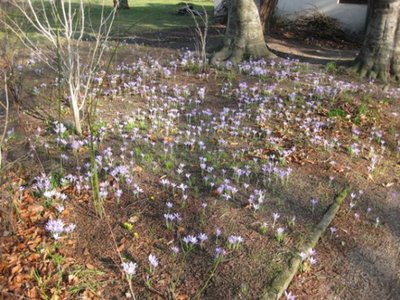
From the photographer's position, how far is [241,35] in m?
9.12

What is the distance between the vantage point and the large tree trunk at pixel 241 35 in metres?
8.98

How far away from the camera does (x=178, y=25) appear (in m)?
17.0

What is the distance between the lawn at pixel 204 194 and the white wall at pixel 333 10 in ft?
27.3

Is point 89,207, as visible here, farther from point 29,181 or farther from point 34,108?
point 34,108

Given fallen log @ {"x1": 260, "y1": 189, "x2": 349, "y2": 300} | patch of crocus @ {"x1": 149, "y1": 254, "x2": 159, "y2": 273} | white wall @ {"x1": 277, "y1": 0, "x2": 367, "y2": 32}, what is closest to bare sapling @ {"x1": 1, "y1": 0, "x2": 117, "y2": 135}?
patch of crocus @ {"x1": 149, "y1": 254, "x2": 159, "y2": 273}

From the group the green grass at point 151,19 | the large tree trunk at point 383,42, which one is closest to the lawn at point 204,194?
the large tree trunk at point 383,42

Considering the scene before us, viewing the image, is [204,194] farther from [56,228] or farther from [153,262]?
[56,228]

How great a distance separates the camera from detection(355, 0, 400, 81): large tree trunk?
7785 mm

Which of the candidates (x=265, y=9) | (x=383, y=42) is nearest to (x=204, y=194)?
(x=383, y=42)

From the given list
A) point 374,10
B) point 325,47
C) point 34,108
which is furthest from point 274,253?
point 325,47

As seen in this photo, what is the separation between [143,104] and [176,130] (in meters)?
1.25

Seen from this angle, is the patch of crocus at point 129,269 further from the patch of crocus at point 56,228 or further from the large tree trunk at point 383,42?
the large tree trunk at point 383,42

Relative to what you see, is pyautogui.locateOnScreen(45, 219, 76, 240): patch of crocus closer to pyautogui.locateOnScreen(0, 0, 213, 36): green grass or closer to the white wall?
pyautogui.locateOnScreen(0, 0, 213, 36): green grass

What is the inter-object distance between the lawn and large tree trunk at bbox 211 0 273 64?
1.99 metres
